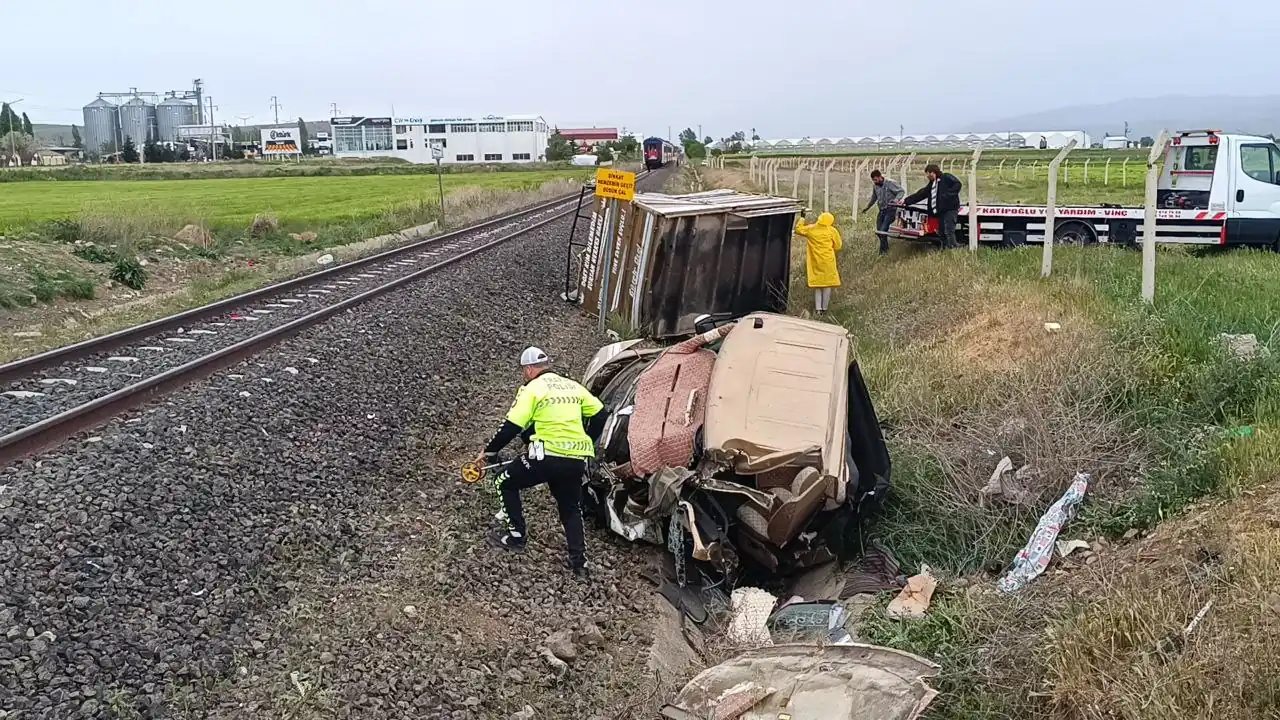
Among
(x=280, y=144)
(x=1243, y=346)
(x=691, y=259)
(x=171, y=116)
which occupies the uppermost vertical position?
(x=171, y=116)

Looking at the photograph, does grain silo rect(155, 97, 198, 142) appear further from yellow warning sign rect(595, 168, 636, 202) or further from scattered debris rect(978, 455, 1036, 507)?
scattered debris rect(978, 455, 1036, 507)

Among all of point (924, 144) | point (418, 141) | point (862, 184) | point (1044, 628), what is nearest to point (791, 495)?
point (1044, 628)

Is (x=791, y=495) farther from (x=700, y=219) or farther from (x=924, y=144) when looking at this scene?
(x=924, y=144)

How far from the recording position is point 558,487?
6203 mm

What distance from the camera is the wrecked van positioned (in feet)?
19.9

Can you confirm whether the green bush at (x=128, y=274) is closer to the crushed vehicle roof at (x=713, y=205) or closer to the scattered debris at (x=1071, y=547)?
the crushed vehicle roof at (x=713, y=205)

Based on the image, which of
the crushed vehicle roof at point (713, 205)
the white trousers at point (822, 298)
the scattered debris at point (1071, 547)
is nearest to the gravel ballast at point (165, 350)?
the crushed vehicle roof at point (713, 205)

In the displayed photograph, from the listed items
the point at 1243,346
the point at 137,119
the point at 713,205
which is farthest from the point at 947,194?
the point at 137,119

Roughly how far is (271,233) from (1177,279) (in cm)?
2242

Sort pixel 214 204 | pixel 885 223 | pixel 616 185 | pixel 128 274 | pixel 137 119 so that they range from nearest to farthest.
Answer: pixel 616 185 → pixel 885 223 → pixel 128 274 → pixel 214 204 → pixel 137 119

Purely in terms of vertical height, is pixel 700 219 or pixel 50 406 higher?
pixel 700 219

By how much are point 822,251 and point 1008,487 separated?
7.24 m

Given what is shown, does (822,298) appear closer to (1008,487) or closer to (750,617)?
(1008,487)

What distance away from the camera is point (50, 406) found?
329 inches
